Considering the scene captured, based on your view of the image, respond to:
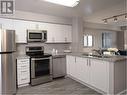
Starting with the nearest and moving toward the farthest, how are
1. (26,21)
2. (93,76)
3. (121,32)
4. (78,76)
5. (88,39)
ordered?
(93,76), (78,76), (26,21), (88,39), (121,32)

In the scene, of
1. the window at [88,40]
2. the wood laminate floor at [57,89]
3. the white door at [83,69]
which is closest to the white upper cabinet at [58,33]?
the white door at [83,69]

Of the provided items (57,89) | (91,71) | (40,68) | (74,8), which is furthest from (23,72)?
(74,8)

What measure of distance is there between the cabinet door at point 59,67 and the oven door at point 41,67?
0.23m

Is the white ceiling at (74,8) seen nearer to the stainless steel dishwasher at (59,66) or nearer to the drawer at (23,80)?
the stainless steel dishwasher at (59,66)

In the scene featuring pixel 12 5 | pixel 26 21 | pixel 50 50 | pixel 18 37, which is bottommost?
pixel 50 50

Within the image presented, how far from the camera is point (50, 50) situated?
465 centimetres

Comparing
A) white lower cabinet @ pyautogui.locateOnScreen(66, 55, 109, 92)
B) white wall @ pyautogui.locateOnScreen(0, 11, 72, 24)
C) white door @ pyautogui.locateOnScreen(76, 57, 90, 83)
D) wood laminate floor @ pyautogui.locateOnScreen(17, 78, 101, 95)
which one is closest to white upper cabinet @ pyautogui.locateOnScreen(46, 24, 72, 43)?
white wall @ pyautogui.locateOnScreen(0, 11, 72, 24)

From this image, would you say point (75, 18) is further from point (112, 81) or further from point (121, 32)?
point (121, 32)

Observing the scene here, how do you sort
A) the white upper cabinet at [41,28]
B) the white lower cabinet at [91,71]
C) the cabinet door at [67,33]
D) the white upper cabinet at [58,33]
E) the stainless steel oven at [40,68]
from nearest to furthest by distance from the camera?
the white lower cabinet at [91,71], the stainless steel oven at [40,68], the white upper cabinet at [41,28], the white upper cabinet at [58,33], the cabinet door at [67,33]

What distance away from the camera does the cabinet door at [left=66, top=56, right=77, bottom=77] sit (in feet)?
12.4

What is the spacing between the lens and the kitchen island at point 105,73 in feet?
8.21

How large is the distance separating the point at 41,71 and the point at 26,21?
5.96 ft

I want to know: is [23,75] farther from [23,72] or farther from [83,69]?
[83,69]

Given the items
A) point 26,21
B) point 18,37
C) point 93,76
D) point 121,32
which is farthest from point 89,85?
point 121,32
